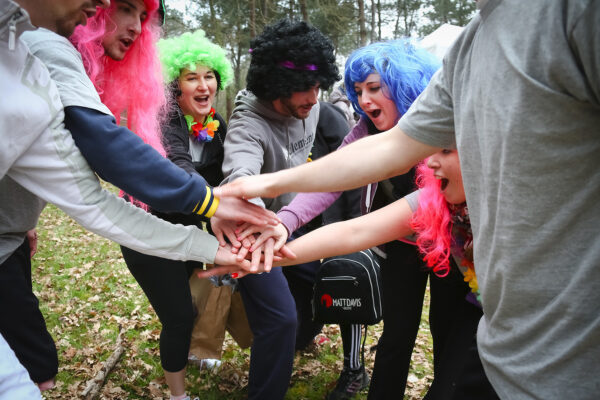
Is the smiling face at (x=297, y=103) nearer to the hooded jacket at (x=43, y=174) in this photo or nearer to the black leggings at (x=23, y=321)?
the hooded jacket at (x=43, y=174)

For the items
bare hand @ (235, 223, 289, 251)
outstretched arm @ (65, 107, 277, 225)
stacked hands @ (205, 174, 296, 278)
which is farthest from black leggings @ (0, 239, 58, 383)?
bare hand @ (235, 223, 289, 251)

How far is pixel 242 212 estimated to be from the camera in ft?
7.66

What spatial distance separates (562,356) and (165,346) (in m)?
2.33

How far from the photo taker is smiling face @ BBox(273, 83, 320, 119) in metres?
3.15

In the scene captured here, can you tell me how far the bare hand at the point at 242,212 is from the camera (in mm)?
2240

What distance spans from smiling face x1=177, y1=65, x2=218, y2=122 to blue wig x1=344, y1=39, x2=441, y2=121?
1.02m

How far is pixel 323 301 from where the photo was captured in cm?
297

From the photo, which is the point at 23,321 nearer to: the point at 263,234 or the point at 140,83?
the point at 263,234

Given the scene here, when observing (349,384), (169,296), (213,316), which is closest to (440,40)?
(349,384)

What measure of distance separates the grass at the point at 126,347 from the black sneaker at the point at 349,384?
124 millimetres

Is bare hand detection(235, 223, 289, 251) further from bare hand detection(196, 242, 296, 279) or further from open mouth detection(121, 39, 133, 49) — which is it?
open mouth detection(121, 39, 133, 49)

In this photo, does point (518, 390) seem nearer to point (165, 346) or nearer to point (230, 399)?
point (165, 346)

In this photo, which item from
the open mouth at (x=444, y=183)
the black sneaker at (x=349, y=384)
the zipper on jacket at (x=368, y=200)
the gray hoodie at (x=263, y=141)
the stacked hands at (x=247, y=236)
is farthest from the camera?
the black sneaker at (x=349, y=384)

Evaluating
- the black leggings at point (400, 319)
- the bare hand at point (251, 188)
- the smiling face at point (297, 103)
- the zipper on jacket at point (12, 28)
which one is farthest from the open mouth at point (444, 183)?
the zipper on jacket at point (12, 28)
